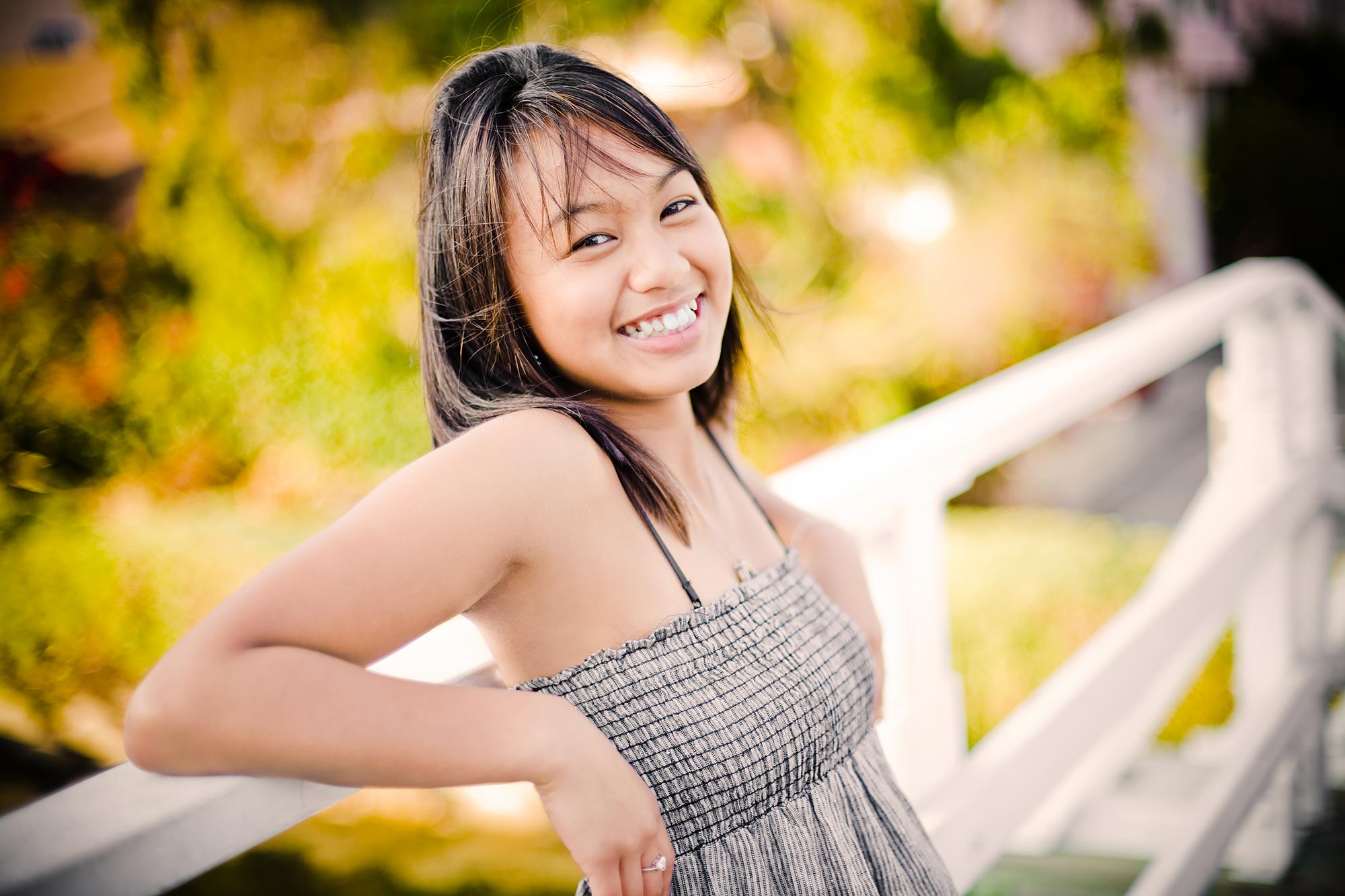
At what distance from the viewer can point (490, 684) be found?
92 cm

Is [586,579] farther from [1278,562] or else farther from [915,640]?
[1278,562]

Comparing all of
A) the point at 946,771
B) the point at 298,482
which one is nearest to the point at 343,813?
the point at 298,482

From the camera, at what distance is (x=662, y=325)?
0.99 meters

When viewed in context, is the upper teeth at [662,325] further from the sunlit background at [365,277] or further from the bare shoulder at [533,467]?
the sunlit background at [365,277]

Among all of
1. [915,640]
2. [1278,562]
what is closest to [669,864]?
[915,640]

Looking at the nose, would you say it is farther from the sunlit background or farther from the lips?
the sunlit background

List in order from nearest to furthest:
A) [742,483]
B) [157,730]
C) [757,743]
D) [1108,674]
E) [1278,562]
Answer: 1. [157,730]
2. [757,743]
3. [742,483]
4. [1108,674]
5. [1278,562]

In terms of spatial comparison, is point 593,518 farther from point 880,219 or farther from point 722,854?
point 880,219

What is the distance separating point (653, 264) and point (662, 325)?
6 centimetres

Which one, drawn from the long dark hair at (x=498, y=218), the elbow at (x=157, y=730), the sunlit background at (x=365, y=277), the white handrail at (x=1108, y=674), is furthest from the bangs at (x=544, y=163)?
the sunlit background at (x=365, y=277)

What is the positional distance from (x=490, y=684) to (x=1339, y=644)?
3.10m

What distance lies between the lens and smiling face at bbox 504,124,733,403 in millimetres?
930

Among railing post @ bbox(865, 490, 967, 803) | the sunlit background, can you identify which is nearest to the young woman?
railing post @ bbox(865, 490, 967, 803)

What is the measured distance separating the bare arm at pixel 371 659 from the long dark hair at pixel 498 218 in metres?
0.17
